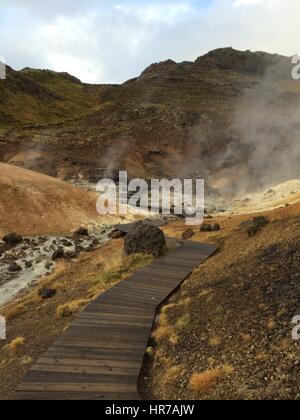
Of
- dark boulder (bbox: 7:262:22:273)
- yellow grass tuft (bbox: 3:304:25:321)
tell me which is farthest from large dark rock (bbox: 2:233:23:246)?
yellow grass tuft (bbox: 3:304:25:321)

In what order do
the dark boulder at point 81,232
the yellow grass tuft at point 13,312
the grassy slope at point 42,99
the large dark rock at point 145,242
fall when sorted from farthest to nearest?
the grassy slope at point 42,99 < the dark boulder at point 81,232 < the large dark rock at point 145,242 < the yellow grass tuft at point 13,312

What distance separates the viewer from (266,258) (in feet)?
48.0

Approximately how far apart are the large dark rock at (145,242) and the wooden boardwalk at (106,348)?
306cm

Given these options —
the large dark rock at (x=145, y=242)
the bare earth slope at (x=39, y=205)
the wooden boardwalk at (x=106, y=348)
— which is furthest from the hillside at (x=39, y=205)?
the wooden boardwalk at (x=106, y=348)

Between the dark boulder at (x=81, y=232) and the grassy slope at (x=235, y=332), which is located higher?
the dark boulder at (x=81, y=232)

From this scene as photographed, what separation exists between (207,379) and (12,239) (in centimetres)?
2365

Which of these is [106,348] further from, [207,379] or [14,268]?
[14,268]

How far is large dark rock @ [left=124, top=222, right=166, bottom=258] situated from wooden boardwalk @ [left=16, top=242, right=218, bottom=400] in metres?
3.06

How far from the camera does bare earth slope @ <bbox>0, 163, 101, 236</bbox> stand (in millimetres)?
34219

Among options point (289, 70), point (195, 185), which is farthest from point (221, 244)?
point (289, 70)

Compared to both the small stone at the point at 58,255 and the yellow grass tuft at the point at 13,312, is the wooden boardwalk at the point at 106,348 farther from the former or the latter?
the small stone at the point at 58,255

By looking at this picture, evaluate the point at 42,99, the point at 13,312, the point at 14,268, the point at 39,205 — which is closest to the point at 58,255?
the point at 14,268

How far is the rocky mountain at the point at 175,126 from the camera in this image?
58594 mm

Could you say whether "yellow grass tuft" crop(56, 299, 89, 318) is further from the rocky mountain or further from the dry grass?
the rocky mountain
